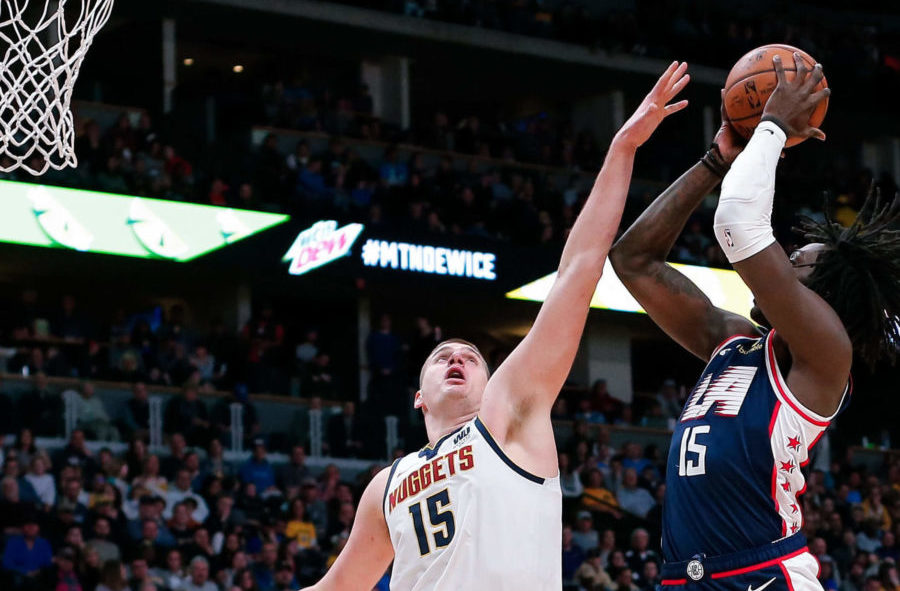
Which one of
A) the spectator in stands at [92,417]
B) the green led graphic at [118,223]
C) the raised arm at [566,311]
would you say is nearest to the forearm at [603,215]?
the raised arm at [566,311]

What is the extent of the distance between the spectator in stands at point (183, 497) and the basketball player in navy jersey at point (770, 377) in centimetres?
960

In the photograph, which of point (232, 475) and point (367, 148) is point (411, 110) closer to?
point (367, 148)

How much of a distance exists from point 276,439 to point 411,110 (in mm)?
11883

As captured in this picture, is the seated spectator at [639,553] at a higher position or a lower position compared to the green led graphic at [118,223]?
lower

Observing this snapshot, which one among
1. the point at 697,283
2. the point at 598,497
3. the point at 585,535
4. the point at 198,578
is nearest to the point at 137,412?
the point at 198,578

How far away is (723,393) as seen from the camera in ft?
15.2

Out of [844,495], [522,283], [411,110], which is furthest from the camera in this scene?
[411,110]

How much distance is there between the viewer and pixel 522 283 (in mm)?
21000

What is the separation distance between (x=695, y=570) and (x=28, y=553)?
902 cm

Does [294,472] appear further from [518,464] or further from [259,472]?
[518,464]

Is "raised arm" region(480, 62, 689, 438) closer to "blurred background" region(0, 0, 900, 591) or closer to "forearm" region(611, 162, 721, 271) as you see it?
"forearm" region(611, 162, 721, 271)

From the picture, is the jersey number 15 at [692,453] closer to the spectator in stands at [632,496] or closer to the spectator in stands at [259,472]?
the spectator in stands at [259,472]

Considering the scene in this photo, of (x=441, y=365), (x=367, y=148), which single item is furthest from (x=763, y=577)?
(x=367, y=148)

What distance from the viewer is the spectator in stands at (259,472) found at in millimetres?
15109
